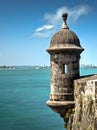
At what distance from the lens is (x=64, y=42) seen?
14.9 meters

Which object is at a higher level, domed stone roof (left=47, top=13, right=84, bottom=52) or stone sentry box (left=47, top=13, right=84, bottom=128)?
domed stone roof (left=47, top=13, right=84, bottom=52)

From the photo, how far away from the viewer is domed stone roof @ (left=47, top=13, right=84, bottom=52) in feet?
48.3

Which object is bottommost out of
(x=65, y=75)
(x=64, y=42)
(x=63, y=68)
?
(x=65, y=75)

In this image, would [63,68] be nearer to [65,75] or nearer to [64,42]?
[65,75]

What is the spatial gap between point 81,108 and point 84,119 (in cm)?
57

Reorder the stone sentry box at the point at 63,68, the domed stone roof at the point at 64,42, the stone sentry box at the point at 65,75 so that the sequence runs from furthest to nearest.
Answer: the domed stone roof at the point at 64,42, the stone sentry box at the point at 63,68, the stone sentry box at the point at 65,75

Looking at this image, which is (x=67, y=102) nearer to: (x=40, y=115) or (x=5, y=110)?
(x=40, y=115)

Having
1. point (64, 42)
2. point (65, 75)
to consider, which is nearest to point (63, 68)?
point (65, 75)

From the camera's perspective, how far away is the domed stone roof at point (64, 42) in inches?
579

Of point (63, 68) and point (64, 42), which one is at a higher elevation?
point (64, 42)

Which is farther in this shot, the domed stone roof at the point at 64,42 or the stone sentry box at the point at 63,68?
the domed stone roof at the point at 64,42

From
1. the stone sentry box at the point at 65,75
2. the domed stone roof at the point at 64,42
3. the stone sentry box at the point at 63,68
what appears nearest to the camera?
the stone sentry box at the point at 65,75

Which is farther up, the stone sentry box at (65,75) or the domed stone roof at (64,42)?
the domed stone roof at (64,42)

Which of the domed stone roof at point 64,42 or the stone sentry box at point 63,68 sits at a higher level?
the domed stone roof at point 64,42
